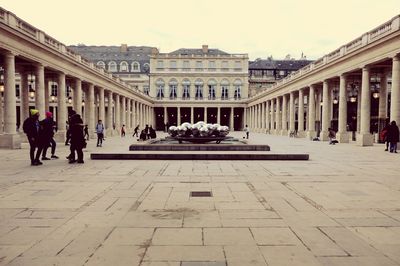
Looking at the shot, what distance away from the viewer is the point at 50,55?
79.7 ft

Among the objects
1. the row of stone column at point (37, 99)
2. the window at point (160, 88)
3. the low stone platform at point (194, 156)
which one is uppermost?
the window at point (160, 88)

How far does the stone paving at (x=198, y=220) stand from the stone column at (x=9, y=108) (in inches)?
458

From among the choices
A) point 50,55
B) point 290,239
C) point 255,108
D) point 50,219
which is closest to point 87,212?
point 50,219

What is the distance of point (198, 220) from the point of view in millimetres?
5195

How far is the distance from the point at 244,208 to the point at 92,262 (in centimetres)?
308

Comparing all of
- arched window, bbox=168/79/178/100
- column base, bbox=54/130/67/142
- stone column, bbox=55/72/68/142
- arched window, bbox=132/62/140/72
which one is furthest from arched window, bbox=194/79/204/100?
column base, bbox=54/130/67/142

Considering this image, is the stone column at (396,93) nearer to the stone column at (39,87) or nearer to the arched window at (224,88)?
the stone column at (39,87)

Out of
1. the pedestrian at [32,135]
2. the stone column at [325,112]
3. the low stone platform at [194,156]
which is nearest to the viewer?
the pedestrian at [32,135]

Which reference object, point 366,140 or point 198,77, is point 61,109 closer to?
point 366,140

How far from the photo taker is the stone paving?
12.5 ft

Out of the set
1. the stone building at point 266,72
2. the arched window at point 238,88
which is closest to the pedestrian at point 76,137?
the arched window at point 238,88

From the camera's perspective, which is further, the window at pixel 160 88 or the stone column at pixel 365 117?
the window at pixel 160 88

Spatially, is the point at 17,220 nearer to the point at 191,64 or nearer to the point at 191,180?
the point at 191,180

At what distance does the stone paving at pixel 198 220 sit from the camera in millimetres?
3805
